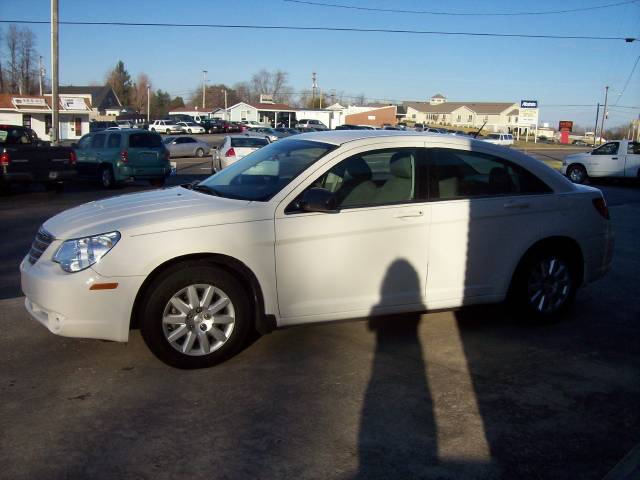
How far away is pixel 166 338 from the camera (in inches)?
171

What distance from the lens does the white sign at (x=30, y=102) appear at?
152 ft

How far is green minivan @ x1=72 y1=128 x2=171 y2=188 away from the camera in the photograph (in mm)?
18109

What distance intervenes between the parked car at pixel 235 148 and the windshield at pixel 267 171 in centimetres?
1417

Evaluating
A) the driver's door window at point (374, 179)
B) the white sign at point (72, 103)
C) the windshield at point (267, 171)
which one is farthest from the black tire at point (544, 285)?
the white sign at point (72, 103)

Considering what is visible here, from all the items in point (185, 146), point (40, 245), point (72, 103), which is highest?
point (72, 103)

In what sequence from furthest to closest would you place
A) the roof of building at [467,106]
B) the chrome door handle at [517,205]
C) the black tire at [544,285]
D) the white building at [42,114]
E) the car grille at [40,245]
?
the roof of building at [467,106], the white building at [42,114], the black tire at [544,285], the chrome door handle at [517,205], the car grille at [40,245]

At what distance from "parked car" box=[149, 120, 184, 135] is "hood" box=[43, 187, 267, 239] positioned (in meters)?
62.4

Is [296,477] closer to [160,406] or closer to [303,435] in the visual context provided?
[303,435]

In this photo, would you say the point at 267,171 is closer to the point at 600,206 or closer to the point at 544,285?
the point at 544,285

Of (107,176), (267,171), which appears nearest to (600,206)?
(267,171)

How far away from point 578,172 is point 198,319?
23.5 meters

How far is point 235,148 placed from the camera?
20.2 meters

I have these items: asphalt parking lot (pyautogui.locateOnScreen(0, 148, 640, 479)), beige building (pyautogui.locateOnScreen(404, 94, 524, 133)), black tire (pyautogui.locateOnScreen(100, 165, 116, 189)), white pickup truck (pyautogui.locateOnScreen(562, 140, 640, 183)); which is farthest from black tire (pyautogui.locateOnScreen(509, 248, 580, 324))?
beige building (pyautogui.locateOnScreen(404, 94, 524, 133))

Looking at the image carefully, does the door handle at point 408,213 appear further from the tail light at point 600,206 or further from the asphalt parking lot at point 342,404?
the tail light at point 600,206
